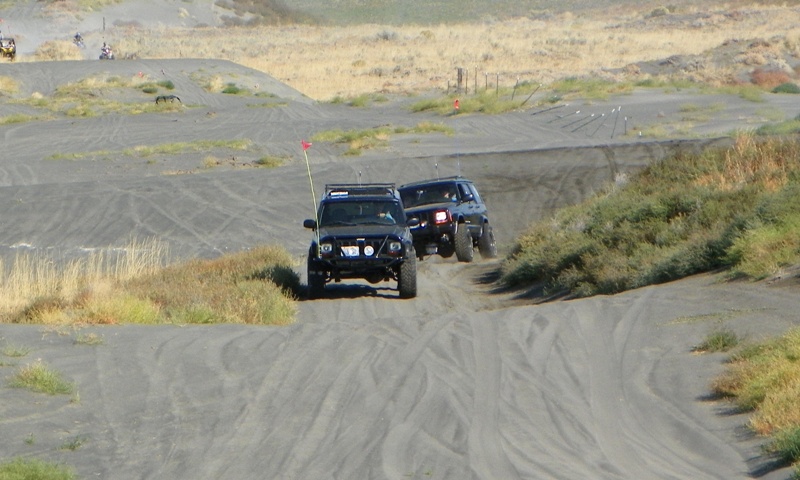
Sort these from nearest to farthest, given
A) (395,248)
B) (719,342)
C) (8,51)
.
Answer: (719,342) → (395,248) → (8,51)

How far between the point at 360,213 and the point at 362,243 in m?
1.04

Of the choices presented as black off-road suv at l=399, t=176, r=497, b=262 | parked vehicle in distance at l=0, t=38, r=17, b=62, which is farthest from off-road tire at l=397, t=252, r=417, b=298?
parked vehicle in distance at l=0, t=38, r=17, b=62

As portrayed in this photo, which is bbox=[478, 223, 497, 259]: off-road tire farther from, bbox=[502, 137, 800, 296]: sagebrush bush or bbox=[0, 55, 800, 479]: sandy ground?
bbox=[502, 137, 800, 296]: sagebrush bush

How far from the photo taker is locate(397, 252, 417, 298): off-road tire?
16250 millimetres

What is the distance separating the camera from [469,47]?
85.4 meters

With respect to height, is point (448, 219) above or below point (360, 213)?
below

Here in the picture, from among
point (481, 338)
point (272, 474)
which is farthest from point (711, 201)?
point (272, 474)

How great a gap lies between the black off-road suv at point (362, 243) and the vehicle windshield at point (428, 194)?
462 cm

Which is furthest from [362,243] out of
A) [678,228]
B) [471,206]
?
[471,206]

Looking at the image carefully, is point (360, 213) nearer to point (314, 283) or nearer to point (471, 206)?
point (314, 283)

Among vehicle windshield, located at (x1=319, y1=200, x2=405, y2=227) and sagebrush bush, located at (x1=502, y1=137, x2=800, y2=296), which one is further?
vehicle windshield, located at (x1=319, y1=200, x2=405, y2=227)

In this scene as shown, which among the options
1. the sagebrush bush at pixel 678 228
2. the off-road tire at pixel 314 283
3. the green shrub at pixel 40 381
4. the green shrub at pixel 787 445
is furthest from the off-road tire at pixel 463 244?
the green shrub at pixel 787 445

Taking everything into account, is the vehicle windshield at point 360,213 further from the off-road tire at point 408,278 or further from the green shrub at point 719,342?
the green shrub at point 719,342

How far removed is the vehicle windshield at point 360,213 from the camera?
16.9 m
